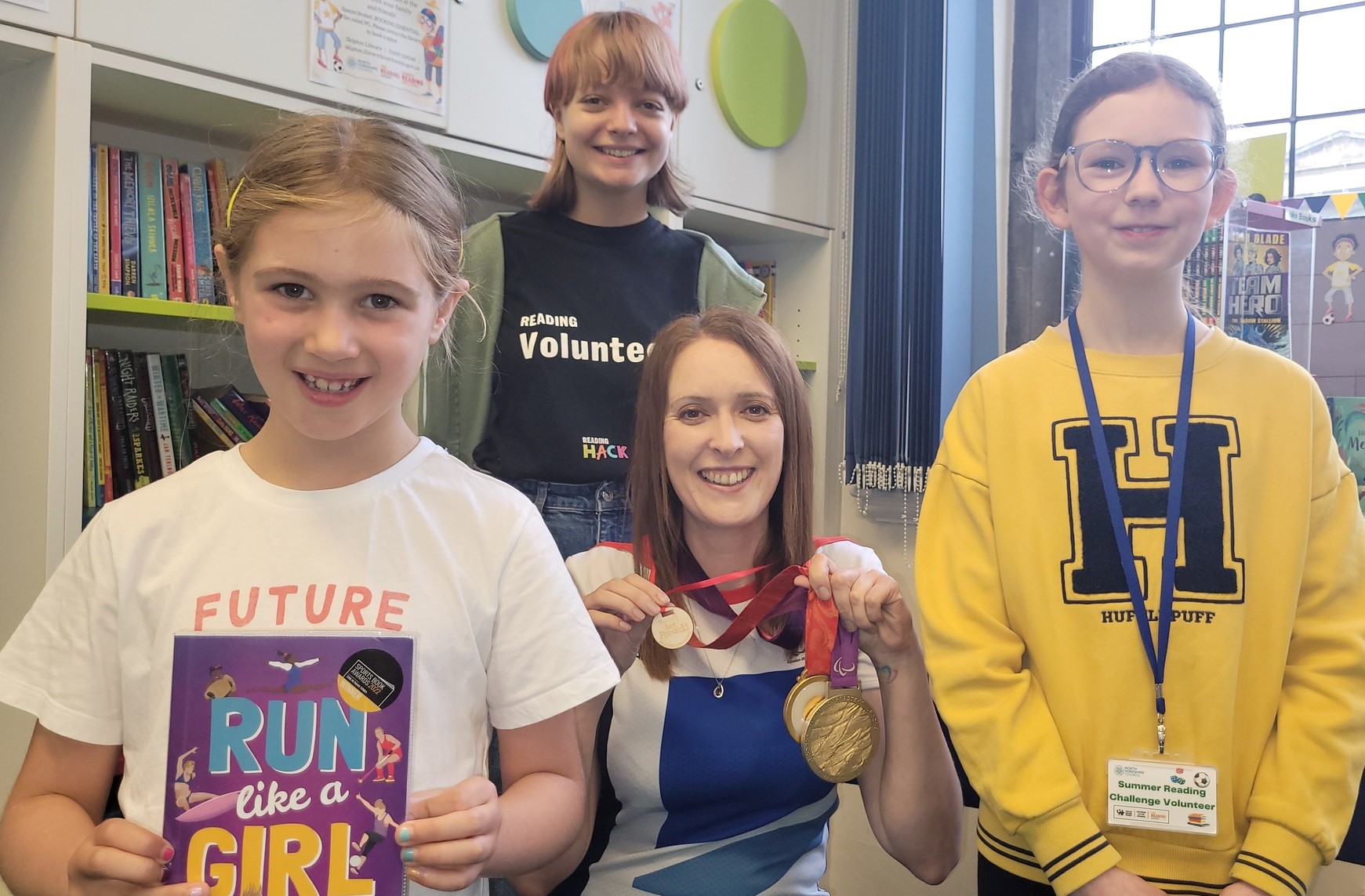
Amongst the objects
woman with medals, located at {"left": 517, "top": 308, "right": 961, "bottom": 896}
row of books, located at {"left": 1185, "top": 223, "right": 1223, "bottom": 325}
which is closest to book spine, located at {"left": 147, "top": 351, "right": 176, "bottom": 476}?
woman with medals, located at {"left": 517, "top": 308, "right": 961, "bottom": 896}

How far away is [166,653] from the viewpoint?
92 centimetres

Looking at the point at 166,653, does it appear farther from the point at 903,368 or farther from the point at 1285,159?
the point at 1285,159

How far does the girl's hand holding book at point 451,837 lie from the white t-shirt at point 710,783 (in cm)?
39

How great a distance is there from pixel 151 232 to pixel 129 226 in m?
0.04

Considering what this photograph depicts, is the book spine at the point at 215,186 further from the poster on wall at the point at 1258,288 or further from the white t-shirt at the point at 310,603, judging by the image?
the poster on wall at the point at 1258,288

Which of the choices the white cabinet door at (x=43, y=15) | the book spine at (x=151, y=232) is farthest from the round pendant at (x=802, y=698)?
the white cabinet door at (x=43, y=15)

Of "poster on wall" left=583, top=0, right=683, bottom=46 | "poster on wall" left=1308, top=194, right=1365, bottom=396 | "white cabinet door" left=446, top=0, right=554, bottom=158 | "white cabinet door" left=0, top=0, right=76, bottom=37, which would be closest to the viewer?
"white cabinet door" left=0, top=0, right=76, bottom=37

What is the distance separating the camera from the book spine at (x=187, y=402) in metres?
1.92

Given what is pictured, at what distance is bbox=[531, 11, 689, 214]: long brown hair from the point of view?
165 cm

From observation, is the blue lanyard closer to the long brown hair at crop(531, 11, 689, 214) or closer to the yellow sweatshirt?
the yellow sweatshirt

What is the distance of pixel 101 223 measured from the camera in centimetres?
176

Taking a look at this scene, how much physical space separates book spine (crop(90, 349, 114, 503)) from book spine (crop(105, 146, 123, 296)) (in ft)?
0.46

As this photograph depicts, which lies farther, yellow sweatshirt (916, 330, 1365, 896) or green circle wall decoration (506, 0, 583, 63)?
green circle wall decoration (506, 0, 583, 63)

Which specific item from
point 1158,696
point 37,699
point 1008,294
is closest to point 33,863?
point 37,699
